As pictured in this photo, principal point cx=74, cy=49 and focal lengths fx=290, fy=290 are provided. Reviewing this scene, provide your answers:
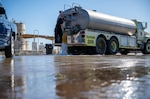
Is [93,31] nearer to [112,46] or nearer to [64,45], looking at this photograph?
[64,45]

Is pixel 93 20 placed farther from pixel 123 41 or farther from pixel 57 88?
pixel 57 88

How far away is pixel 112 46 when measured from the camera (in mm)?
17578

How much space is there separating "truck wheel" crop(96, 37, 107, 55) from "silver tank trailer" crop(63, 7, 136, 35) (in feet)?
2.15

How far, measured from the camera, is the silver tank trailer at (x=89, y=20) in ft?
51.0

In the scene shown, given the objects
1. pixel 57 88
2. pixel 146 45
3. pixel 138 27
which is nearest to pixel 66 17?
pixel 138 27

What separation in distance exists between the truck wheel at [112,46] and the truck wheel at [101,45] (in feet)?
1.46

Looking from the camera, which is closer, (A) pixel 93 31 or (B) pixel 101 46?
(A) pixel 93 31

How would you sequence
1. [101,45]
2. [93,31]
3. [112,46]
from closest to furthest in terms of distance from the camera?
[93,31], [101,45], [112,46]

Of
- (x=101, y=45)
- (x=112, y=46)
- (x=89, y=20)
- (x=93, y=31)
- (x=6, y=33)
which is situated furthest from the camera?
(x=112, y=46)

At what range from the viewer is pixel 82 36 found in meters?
15.3

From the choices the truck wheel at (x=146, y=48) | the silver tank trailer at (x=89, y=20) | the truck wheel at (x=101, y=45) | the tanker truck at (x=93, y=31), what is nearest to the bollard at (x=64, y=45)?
the tanker truck at (x=93, y=31)

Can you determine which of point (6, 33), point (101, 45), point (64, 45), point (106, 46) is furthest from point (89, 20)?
point (6, 33)

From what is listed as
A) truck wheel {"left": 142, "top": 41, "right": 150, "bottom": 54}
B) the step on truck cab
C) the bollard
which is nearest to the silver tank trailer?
the bollard

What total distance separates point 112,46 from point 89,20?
301 cm
